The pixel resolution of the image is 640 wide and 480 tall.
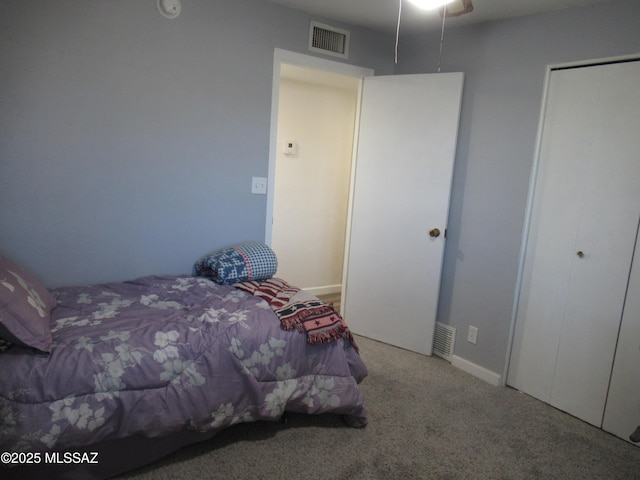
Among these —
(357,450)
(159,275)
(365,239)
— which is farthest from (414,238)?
(159,275)

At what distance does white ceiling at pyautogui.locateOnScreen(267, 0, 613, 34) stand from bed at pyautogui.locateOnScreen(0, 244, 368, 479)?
1.85 m

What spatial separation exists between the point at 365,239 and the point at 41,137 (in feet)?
6.98

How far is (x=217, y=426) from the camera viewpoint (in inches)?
66.3

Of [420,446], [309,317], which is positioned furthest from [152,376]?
[420,446]

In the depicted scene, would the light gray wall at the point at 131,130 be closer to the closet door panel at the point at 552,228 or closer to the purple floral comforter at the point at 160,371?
the purple floral comforter at the point at 160,371

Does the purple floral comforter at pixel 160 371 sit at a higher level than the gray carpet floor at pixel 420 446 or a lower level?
higher

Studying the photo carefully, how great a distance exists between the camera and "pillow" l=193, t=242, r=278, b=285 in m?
2.35

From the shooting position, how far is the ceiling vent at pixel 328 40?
275cm

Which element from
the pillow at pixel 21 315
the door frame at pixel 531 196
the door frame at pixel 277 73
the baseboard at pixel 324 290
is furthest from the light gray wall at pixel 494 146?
the pillow at pixel 21 315

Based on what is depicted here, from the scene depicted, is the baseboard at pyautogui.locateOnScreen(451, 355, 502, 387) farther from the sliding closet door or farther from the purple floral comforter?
the purple floral comforter

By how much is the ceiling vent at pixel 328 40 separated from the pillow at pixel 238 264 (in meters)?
1.45

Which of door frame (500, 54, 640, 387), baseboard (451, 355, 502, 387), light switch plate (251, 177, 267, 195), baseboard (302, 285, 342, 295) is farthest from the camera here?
baseboard (302, 285, 342, 295)

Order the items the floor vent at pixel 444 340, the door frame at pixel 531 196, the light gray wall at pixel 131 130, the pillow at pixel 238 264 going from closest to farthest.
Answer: the light gray wall at pixel 131 130, the door frame at pixel 531 196, the pillow at pixel 238 264, the floor vent at pixel 444 340

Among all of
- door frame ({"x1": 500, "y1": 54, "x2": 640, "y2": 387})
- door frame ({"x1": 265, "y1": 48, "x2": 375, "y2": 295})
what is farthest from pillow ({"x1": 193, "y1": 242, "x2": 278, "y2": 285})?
door frame ({"x1": 500, "y1": 54, "x2": 640, "y2": 387})
